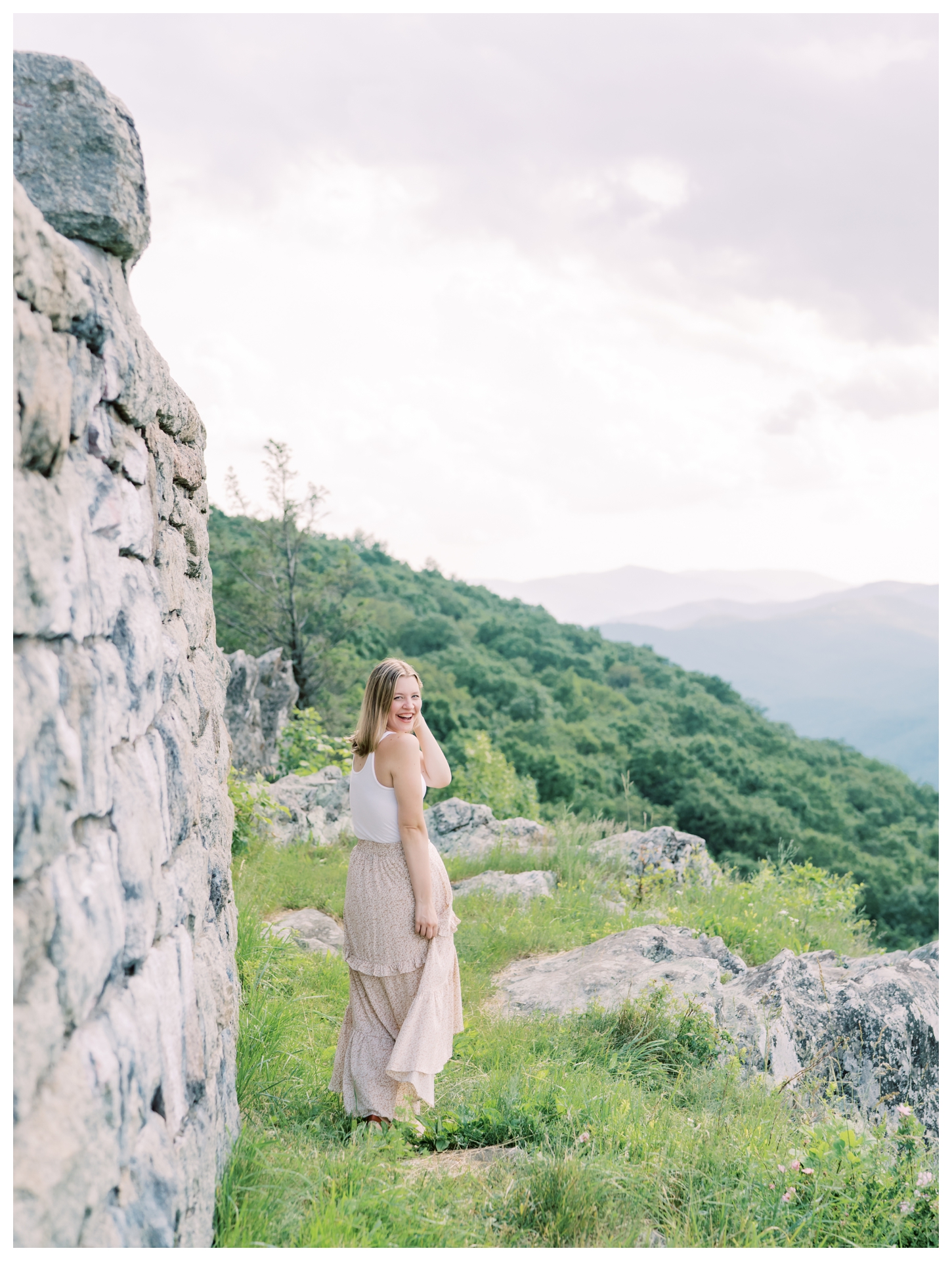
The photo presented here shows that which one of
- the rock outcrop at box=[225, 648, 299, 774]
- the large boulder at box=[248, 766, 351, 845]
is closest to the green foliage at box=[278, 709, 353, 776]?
the rock outcrop at box=[225, 648, 299, 774]

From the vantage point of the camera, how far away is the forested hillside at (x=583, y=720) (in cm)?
1775

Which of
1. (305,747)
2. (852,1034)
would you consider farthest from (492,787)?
(852,1034)

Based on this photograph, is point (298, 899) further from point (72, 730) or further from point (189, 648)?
point (72, 730)

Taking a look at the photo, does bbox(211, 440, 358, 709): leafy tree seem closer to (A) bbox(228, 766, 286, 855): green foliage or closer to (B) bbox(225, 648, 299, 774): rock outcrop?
(B) bbox(225, 648, 299, 774): rock outcrop

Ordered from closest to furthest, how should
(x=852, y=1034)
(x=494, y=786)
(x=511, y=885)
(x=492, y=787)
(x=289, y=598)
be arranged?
(x=852, y=1034)
(x=511, y=885)
(x=492, y=787)
(x=494, y=786)
(x=289, y=598)

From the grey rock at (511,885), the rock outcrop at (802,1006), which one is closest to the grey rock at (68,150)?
the rock outcrop at (802,1006)

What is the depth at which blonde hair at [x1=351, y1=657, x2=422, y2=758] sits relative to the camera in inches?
140

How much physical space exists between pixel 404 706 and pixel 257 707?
26.8ft

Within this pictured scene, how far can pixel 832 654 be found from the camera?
500 feet

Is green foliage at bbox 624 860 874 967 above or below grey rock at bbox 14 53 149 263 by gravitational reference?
below

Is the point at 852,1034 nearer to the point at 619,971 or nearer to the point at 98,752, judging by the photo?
the point at 619,971

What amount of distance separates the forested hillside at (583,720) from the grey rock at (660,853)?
7.55 m

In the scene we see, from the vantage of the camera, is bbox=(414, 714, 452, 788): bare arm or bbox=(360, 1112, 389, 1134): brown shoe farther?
bbox=(414, 714, 452, 788): bare arm

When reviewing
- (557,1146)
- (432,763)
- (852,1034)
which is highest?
(432,763)
